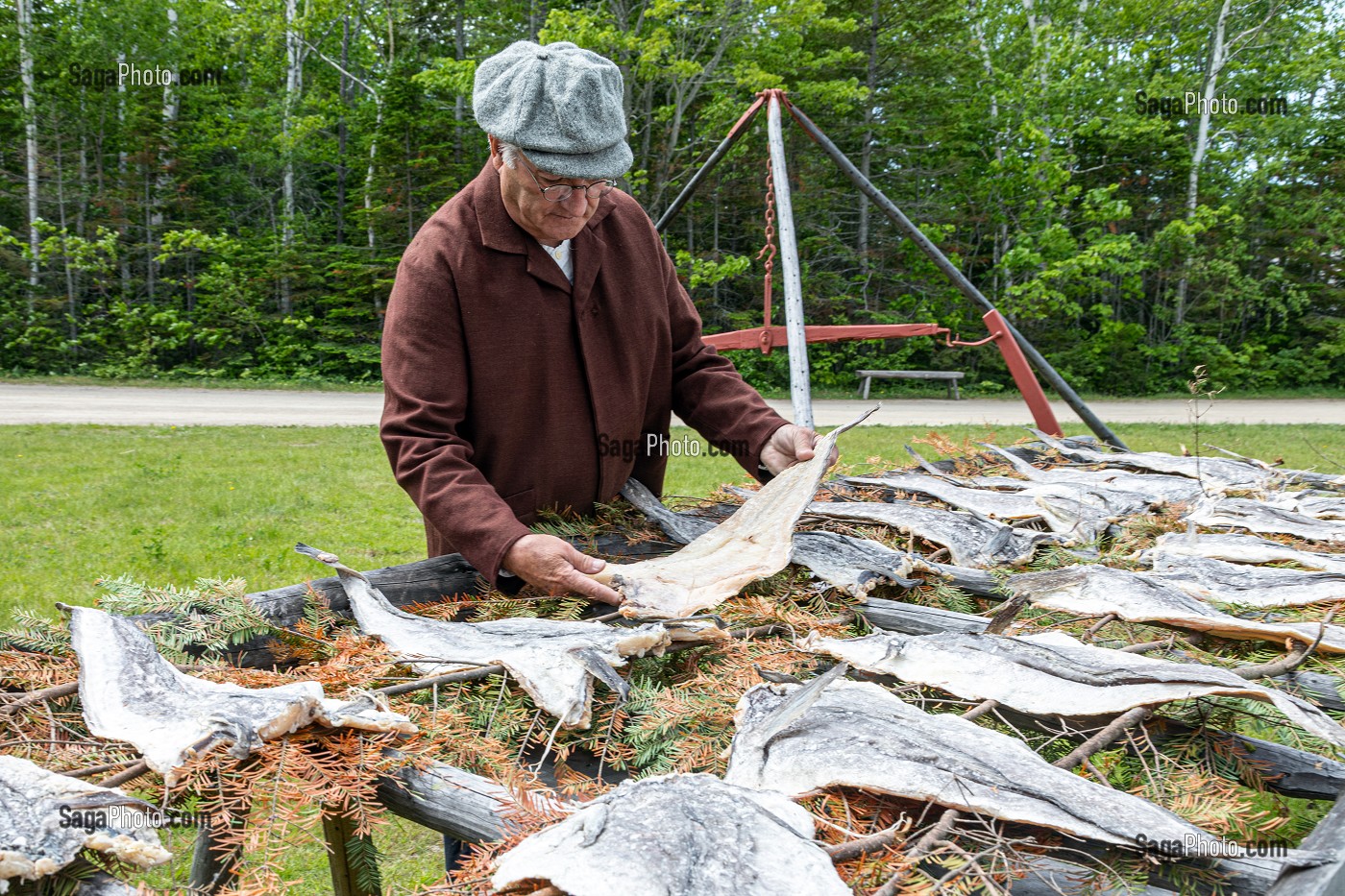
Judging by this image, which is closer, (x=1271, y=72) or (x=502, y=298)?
(x=502, y=298)

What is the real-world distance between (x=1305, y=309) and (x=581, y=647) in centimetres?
1749

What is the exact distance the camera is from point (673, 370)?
2498 mm

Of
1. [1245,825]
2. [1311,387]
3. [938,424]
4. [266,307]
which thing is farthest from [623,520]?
[1311,387]

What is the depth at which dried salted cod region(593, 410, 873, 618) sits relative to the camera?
5.20 ft

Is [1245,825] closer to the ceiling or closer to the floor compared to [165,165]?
closer to the floor

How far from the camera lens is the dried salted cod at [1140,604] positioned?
1383mm

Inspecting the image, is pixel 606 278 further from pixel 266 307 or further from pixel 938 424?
pixel 266 307

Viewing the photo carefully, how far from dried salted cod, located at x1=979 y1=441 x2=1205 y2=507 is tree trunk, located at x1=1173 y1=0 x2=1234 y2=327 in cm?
1356

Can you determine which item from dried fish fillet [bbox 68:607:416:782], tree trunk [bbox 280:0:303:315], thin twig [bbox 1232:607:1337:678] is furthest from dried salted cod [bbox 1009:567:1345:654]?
tree trunk [bbox 280:0:303:315]

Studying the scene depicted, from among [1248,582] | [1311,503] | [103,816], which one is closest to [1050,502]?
[1248,582]

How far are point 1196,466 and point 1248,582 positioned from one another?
1.36 metres

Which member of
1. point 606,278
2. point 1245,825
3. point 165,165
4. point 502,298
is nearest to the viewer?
point 1245,825

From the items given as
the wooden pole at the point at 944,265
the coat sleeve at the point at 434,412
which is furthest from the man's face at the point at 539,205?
the wooden pole at the point at 944,265

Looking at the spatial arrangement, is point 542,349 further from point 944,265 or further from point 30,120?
point 30,120
